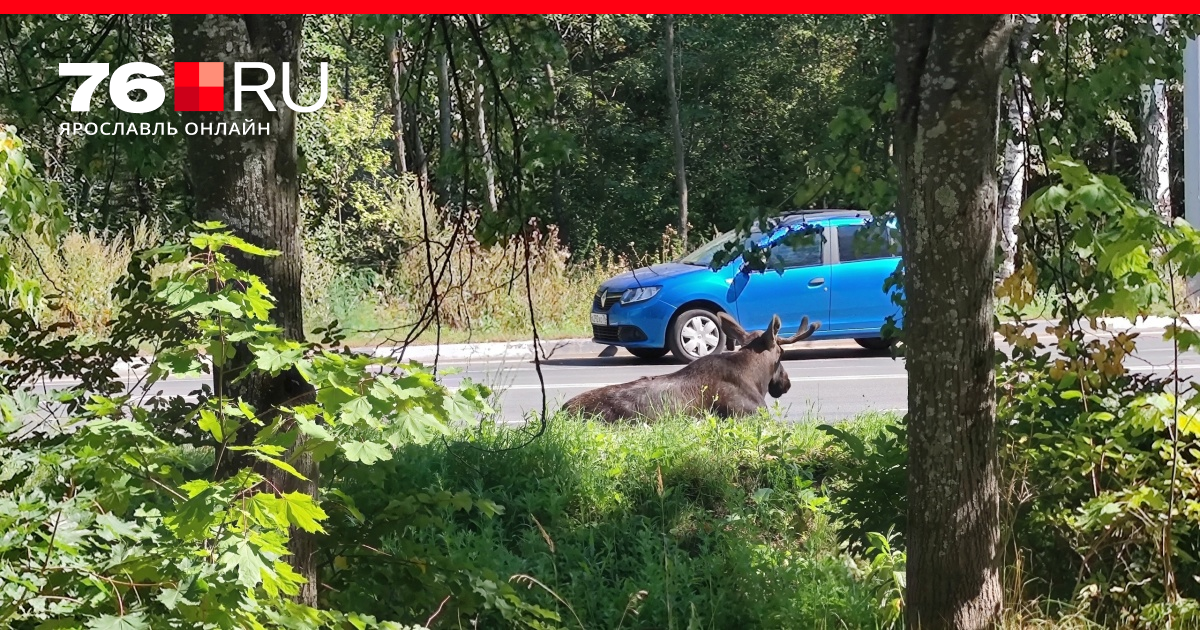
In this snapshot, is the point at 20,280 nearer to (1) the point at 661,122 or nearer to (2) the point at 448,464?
(2) the point at 448,464

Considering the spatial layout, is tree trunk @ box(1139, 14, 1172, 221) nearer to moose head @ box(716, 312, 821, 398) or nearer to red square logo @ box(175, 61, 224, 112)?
moose head @ box(716, 312, 821, 398)

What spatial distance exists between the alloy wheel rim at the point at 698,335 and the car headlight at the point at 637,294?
19.8 inches

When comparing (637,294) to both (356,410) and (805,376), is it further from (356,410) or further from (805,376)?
(356,410)

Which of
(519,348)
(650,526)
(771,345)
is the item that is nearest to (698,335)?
(519,348)

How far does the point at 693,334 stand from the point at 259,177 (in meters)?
10.2

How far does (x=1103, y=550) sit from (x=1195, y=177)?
1263 centimetres

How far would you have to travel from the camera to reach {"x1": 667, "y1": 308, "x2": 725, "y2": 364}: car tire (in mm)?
13406

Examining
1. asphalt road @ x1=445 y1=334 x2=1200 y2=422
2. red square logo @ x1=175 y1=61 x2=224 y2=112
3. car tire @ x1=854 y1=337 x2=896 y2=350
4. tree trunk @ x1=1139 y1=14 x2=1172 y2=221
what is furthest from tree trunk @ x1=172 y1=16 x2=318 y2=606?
tree trunk @ x1=1139 y1=14 x2=1172 y2=221

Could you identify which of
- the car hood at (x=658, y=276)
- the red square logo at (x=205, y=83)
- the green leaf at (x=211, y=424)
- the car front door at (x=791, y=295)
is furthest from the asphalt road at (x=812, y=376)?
the green leaf at (x=211, y=424)

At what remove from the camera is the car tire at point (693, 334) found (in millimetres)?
13406

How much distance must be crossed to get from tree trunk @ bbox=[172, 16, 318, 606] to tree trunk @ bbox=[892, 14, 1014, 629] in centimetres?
180

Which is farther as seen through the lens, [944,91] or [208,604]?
[944,91]

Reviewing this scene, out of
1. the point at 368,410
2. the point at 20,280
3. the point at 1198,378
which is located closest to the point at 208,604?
the point at 368,410

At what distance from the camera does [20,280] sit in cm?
229
